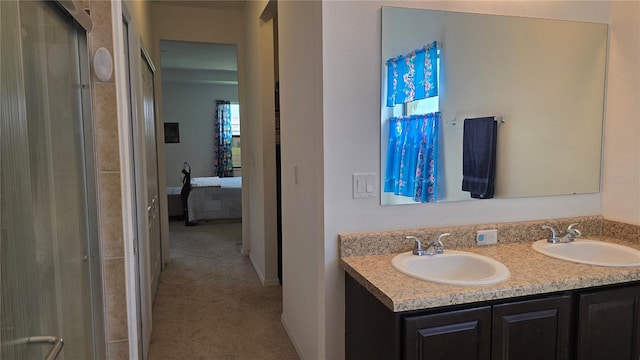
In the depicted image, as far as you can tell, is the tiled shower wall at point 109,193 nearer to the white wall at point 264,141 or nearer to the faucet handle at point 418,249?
the faucet handle at point 418,249

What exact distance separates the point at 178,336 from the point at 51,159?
6.67ft

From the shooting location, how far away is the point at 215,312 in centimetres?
336

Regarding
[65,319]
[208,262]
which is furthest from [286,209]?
[208,262]

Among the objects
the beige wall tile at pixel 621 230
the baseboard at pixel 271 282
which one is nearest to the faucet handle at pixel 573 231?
the beige wall tile at pixel 621 230

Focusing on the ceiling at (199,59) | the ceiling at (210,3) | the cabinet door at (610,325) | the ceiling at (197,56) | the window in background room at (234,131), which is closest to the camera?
the cabinet door at (610,325)

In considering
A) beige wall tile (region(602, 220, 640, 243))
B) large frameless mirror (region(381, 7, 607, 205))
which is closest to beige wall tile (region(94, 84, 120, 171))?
large frameless mirror (region(381, 7, 607, 205))

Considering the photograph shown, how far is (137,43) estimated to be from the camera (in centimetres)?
283

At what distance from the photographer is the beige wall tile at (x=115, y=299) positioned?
1678mm

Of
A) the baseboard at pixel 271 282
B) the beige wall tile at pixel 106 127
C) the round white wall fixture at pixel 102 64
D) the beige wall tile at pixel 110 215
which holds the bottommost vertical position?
the baseboard at pixel 271 282

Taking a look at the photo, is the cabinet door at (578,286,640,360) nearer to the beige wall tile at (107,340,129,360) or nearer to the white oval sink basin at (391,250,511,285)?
the white oval sink basin at (391,250,511,285)

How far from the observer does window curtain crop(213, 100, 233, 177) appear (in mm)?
9281

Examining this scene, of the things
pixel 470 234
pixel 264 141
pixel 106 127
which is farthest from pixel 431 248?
pixel 264 141

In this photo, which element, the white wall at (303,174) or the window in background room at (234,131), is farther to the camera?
the window in background room at (234,131)

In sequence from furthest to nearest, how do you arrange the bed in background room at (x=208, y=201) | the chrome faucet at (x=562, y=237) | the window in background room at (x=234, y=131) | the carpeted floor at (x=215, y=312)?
the window in background room at (x=234, y=131), the bed in background room at (x=208, y=201), the carpeted floor at (x=215, y=312), the chrome faucet at (x=562, y=237)
